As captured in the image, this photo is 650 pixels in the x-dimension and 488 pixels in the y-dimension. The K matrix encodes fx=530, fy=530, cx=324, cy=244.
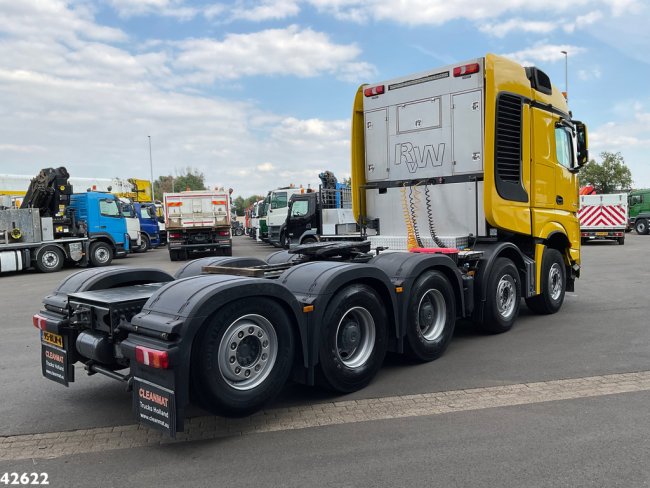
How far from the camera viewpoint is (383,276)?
512 centimetres

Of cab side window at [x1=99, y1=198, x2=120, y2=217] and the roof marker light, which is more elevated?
the roof marker light

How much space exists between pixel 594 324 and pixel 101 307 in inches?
262

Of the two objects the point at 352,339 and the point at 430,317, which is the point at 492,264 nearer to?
the point at 430,317

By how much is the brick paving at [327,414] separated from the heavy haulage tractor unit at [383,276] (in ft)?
0.95

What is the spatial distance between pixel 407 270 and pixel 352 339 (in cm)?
101

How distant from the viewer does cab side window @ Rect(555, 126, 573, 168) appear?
8.16m

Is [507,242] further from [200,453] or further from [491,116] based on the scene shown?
[200,453]

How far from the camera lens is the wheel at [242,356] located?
374 centimetres

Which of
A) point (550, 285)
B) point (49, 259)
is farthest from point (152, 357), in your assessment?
point (49, 259)

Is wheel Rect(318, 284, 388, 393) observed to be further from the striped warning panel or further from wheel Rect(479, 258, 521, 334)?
the striped warning panel

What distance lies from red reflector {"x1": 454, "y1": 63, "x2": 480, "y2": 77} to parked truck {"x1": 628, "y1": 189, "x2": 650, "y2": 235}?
3375cm

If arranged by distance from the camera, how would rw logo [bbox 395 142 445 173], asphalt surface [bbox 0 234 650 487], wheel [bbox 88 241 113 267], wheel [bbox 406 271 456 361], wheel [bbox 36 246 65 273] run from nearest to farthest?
asphalt surface [bbox 0 234 650 487], wheel [bbox 406 271 456 361], rw logo [bbox 395 142 445 173], wheel [bbox 36 246 65 273], wheel [bbox 88 241 113 267]

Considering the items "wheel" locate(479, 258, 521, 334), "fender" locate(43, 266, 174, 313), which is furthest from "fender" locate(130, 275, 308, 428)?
"wheel" locate(479, 258, 521, 334)

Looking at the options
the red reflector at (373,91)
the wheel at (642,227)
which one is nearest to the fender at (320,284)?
the red reflector at (373,91)
